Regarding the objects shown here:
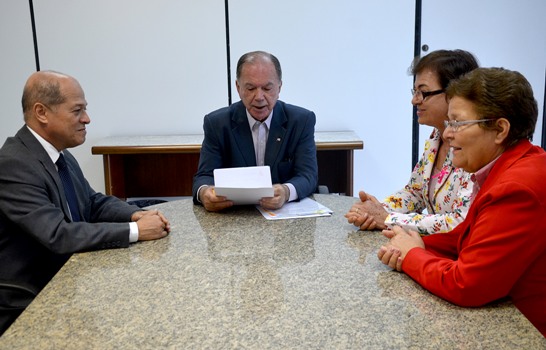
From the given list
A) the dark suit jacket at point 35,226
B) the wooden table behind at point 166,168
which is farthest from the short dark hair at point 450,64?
the wooden table behind at point 166,168

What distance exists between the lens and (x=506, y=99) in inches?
44.8

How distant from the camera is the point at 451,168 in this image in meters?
1.70

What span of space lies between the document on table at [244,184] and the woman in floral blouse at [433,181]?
13.1 inches

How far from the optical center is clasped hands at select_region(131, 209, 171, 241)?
1591 millimetres

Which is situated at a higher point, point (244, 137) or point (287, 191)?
point (244, 137)

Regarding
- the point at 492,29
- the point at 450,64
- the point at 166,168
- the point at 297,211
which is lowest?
the point at 166,168

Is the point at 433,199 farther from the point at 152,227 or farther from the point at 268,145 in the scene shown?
the point at 152,227

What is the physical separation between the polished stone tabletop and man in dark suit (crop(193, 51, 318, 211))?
70cm

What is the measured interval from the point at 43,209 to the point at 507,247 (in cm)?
128

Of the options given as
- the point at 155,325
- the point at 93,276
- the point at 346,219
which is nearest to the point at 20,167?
the point at 93,276

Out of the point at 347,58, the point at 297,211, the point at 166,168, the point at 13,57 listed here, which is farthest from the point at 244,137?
the point at 13,57

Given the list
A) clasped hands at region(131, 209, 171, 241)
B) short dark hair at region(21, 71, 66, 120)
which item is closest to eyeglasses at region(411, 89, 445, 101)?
clasped hands at region(131, 209, 171, 241)

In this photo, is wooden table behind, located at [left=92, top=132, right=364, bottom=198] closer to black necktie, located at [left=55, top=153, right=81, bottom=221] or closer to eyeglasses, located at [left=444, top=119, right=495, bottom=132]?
black necktie, located at [left=55, top=153, right=81, bottom=221]

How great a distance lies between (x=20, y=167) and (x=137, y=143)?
6.14ft
